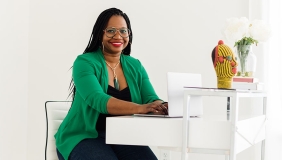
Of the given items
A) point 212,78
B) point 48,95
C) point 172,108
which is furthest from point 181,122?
point 48,95

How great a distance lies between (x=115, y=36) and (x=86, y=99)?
341 mm

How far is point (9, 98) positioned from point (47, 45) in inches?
18.8

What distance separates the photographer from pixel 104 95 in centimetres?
185

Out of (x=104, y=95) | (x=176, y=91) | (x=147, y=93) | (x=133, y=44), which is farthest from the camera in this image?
(x=133, y=44)

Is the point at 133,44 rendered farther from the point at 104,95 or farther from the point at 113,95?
the point at 104,95

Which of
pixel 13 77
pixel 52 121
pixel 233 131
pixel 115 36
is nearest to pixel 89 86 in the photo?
pixel 115 36

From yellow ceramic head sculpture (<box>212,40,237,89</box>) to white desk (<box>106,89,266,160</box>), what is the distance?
23 cm

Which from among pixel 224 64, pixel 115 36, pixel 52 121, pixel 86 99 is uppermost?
pixel 115 36

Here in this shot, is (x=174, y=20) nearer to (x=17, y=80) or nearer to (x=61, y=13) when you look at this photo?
(x=61, y=13)

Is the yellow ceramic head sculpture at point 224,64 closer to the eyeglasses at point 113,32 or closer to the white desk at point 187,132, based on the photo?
the white desk at point 187,132

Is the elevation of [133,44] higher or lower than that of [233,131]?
higher

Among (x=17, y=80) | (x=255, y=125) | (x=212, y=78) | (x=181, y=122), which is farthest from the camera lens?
(x=17, y=80)

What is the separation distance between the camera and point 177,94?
1.71m

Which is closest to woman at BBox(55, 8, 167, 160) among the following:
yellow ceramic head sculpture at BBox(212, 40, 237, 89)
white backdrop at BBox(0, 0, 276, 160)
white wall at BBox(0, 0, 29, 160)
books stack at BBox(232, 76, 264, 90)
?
yellow ceramic head sculpture at BBox(212, 40, 237, 89)
